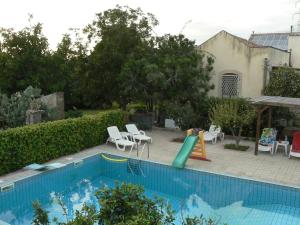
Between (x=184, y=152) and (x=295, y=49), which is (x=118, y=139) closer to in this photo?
(x=184, y=152)

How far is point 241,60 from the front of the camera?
2102 cm

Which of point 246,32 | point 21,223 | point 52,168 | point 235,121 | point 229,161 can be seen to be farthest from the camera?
point 246,32

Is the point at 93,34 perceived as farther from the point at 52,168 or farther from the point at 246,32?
the point at 246,32

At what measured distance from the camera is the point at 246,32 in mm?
32594

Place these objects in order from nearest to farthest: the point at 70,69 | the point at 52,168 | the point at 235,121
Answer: the point at 52,168 < the point at 235,121 < the point at 70,69

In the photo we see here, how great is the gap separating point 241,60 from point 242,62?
148 millimetres

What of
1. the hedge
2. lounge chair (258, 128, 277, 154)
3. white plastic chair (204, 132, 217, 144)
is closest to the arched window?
white plastic chair (204, 132, 217, 144)

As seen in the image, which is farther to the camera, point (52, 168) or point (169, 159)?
point (169, 159)

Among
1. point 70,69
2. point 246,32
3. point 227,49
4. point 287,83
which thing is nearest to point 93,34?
point 70,69

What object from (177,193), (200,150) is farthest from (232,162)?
(177,193)

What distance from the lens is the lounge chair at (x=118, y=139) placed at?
15.8m

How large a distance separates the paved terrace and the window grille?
194 inches

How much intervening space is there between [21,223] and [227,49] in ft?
54.0

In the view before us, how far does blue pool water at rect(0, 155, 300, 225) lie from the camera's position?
10394mm
